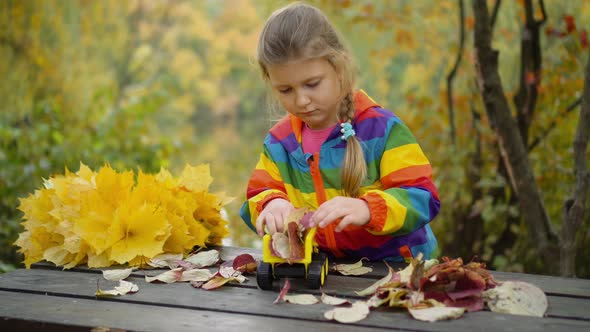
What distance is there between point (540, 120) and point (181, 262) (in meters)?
2.52

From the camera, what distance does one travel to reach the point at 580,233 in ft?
11.9

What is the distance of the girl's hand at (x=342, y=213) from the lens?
1.82 m

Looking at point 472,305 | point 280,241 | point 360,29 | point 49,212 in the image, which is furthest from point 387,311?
point 360,29

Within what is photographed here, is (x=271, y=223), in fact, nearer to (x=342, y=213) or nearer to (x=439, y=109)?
(x=342, y=213)

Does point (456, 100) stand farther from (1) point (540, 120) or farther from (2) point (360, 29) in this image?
(2) point (360, 29)

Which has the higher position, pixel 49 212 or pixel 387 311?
pixel 49 212

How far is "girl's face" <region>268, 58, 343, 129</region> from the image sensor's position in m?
2.08

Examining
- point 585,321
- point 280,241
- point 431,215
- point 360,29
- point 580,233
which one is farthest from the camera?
point 360,29

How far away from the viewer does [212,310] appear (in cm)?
167

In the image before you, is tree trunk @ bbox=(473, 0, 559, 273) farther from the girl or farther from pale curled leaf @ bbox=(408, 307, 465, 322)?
pale curled leaf @ bbox=(408, 307, 465, 322)

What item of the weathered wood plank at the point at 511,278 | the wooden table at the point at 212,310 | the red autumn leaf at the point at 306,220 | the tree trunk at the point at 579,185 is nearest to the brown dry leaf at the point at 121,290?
the wooden table at the point at 212,310

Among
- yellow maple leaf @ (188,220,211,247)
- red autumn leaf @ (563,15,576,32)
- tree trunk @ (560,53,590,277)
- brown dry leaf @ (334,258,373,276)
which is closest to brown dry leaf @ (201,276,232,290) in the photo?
brown dry leaf @ (334,258,373,276)

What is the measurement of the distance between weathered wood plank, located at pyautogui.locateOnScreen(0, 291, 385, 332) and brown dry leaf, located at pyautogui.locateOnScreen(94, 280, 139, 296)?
43 millimetres

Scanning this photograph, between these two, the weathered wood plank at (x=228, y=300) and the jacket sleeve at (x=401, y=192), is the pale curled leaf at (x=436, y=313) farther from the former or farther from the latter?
the jacket sleeve at (x=401, y=192)
